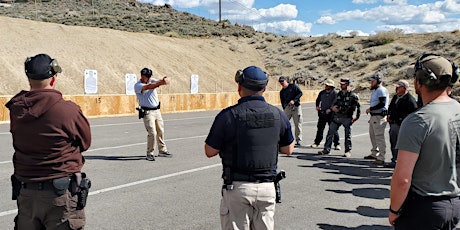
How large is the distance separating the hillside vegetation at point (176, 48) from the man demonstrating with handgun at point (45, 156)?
24.4 metres

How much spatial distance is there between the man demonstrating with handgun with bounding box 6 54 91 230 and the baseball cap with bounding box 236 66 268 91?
1325mm

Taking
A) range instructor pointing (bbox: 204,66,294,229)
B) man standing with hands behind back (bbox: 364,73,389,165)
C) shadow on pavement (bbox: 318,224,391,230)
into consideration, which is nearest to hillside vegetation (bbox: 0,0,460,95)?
man standing with hands behind back (bbox: 364,73,389,165)

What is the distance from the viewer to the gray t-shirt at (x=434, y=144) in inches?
116

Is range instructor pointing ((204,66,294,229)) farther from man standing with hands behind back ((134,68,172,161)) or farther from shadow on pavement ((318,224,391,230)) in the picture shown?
man standing with hands behind back ((134,68,172,161))

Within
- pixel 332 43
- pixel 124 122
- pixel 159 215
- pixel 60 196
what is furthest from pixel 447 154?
pixel 332 43

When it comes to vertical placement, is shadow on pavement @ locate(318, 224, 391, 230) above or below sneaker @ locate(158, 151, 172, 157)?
below

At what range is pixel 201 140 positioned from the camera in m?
13.5

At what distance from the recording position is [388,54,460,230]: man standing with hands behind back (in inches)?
116

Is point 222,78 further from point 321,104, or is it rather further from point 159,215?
point 159,215

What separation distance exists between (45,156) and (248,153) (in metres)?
1.53

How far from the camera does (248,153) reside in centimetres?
369

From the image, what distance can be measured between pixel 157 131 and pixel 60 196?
22.5 feet

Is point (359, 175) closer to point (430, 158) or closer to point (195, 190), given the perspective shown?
point (195, 190)

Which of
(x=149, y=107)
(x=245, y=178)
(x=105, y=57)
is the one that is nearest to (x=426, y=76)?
(x=245, y=178)
